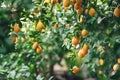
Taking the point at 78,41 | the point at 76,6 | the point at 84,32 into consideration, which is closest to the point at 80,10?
the point at 76,6

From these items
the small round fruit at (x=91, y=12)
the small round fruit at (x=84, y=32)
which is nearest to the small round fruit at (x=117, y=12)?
the small round fruit at (x=91, y=12)

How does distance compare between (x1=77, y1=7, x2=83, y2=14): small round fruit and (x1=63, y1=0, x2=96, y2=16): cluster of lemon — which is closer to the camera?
(x1=63, y1=0, x2=96, y2=16): cluster of lemon

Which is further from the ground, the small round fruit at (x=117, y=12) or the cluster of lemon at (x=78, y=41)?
the small round fruit at (x=117, y=12)

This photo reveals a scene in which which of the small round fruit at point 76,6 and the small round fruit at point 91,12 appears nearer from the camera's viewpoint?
the small round fruit at point 76,6

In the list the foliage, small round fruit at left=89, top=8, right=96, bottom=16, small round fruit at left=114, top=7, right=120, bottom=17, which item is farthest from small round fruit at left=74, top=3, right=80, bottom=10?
small round fruit at left=114, top=7, right=120, bottom=17

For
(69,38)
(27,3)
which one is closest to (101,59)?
(69,38)

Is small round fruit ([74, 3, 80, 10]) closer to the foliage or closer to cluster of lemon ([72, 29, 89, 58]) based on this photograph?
the foliage

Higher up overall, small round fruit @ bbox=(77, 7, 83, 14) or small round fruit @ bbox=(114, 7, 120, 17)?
small round fruit @ bbox=(77, 7, 83, 14)

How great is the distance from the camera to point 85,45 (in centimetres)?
448

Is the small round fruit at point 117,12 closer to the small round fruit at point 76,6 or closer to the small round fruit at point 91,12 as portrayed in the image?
the small round fruit at point 91,12

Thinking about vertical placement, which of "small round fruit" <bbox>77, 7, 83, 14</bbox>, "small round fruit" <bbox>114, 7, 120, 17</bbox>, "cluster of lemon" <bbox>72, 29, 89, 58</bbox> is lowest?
"cluster of lemon" <bbox>72, 29, 89, 58</bbox>

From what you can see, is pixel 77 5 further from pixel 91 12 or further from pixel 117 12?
pixel 117 12

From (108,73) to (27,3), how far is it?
2.84 m

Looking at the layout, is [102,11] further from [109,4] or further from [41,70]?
[41,70]
